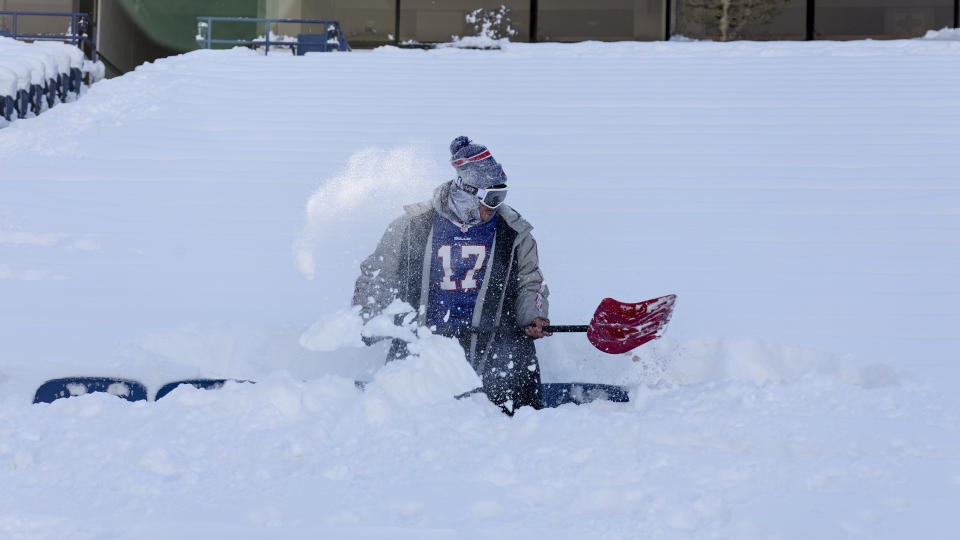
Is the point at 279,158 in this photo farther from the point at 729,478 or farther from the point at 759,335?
the point at 729,478

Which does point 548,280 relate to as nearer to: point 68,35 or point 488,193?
point 488,193

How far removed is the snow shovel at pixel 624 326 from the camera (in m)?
→ 3.94

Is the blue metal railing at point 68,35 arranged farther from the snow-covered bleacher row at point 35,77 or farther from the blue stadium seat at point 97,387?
the blue stadium seat at point 97,387

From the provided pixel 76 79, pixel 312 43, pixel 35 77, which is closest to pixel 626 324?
pixel 35 77

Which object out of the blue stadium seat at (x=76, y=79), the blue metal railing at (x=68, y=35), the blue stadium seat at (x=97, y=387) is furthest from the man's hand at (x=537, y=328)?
the blue metal railing at (x=68, y=35)

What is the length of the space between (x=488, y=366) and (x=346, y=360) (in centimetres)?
88

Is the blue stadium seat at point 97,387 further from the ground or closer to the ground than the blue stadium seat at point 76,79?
closer to the ground

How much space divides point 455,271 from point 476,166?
487mm

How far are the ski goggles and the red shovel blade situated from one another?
2.26ft

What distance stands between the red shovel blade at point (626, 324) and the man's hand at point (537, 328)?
25cm

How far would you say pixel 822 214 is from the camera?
641cm

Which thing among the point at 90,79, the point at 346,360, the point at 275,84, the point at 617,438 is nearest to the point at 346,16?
the point at 90,79

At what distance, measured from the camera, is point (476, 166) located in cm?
375

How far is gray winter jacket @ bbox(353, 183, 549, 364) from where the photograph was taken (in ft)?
12.7
